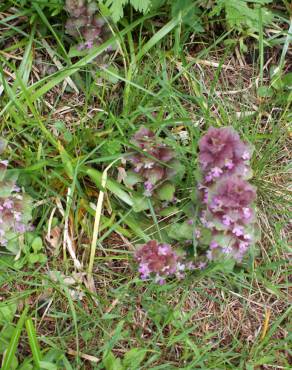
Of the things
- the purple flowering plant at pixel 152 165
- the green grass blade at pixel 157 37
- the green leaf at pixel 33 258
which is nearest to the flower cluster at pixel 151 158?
the purple flowering plant at pixel 152 165

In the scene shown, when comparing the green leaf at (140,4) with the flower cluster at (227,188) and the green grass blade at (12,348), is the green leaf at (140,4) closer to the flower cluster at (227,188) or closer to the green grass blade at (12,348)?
the flower cluster at (227,188)

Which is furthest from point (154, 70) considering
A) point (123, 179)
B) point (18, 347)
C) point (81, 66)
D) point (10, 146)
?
point (18, 347)

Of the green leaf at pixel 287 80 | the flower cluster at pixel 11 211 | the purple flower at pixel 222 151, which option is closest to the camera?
the purple flower at pixel 222 151

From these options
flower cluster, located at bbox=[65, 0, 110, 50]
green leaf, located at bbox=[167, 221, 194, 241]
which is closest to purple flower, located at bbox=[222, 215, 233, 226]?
green leaf, located at bbox=[167, 221, 194, 241]

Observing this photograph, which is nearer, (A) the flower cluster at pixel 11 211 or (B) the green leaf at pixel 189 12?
(A) the flower cluster at pixel 11 211

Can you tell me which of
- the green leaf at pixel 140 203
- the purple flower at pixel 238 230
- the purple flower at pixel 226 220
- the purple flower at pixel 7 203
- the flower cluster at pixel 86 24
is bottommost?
the purple flower at pixel 238 230

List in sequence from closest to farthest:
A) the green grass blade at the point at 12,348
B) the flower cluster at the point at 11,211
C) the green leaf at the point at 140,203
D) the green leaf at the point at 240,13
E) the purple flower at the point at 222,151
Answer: the purple flower at the point at 222,151
the green grass blade at the point at 12,348
the flower cluster at the point at 11,211
the green leaf at the point at 140,203
the green leaf at the point at 240,13

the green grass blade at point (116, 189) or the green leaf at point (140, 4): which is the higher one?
the green leaf at point (140, 4)
